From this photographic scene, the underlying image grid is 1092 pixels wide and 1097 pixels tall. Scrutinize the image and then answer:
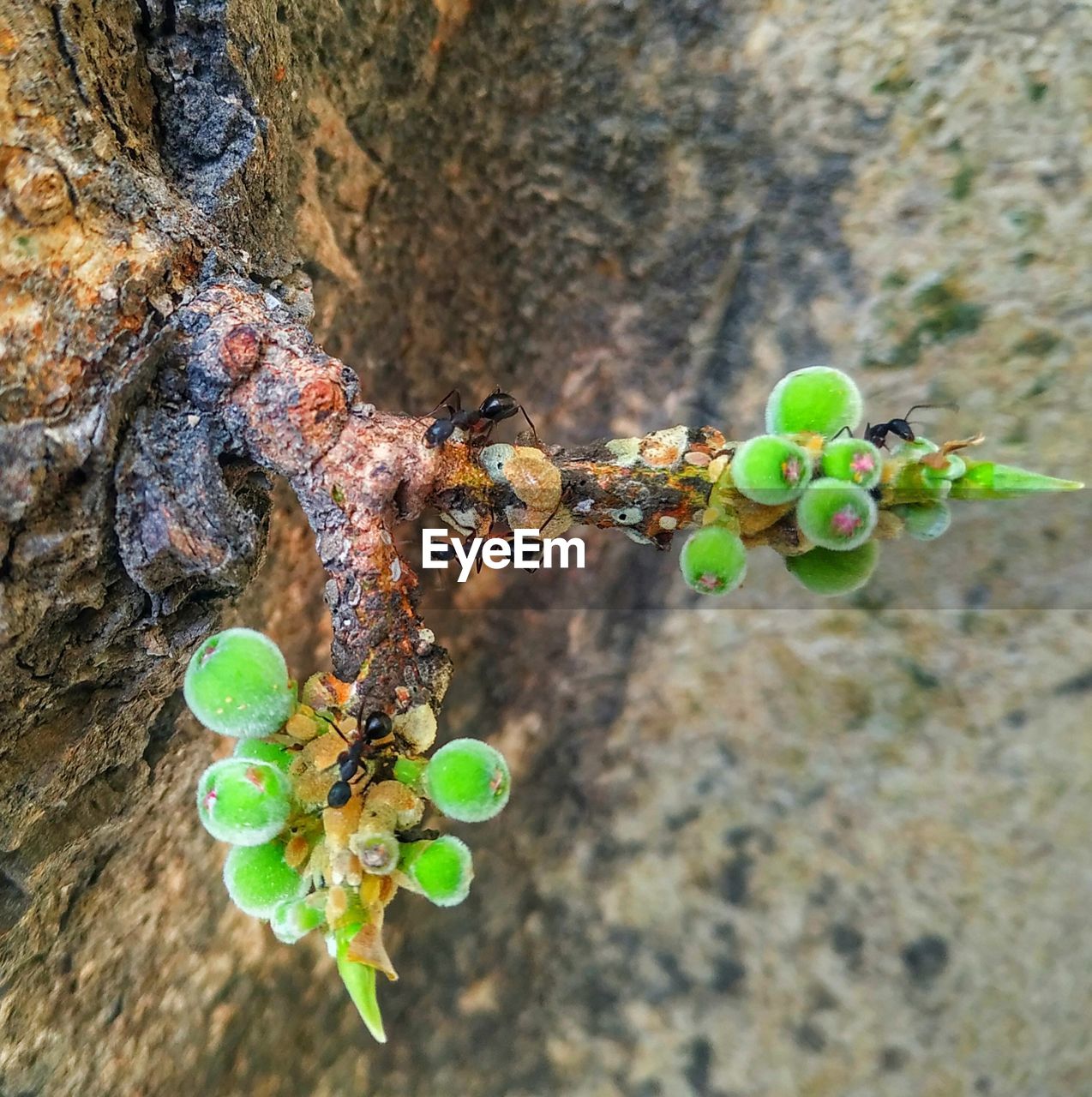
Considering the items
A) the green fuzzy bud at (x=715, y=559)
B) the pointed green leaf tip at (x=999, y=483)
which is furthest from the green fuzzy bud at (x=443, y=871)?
the pointed green leaf tip at (x=999, y=483)

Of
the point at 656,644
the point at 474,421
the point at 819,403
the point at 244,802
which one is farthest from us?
the point at 656,644

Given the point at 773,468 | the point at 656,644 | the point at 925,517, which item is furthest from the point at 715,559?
the point at 656,644

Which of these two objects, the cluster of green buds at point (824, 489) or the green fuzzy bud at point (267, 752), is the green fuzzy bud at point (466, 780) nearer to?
the green fuzzy bud at point (267, 752)

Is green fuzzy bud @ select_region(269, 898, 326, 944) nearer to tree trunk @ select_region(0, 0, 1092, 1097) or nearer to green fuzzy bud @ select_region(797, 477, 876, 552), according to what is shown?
tree trunk @ select_region(0, 0, 1092, 1097)

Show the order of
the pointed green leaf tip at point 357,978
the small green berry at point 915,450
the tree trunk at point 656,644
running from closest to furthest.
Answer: the pointed green leaf tip at point 357,978
the small green berry at point 915,450
the tree trunk at point 656,644

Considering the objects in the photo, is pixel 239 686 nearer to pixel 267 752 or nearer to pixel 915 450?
pixel 267 752

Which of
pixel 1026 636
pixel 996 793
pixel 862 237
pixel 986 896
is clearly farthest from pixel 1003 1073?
pixel 862 237

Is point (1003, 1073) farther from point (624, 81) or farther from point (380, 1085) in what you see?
point (624, 81)

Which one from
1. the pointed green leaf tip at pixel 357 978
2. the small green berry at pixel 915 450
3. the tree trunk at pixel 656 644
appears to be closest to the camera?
the pointed green leaf tip at pixel 357 978
